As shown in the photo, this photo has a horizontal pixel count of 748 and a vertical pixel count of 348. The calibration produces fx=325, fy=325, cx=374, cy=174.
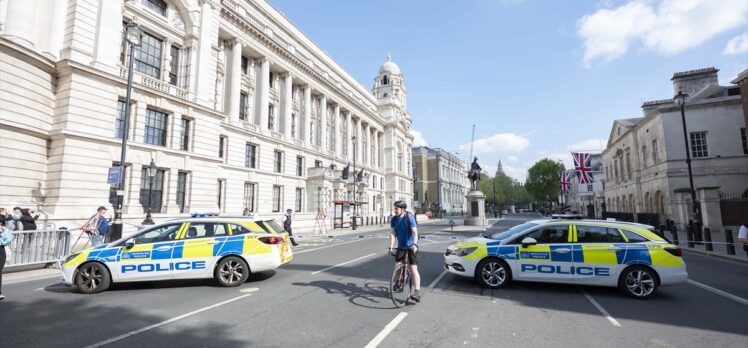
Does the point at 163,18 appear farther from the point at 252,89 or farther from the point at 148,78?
the point at 252,89

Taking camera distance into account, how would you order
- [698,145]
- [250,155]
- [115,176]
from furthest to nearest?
[250,155]
[698,145]
[115,176]

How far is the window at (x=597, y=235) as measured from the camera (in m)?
7.00

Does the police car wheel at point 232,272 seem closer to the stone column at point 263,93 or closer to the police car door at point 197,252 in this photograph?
the police car door at point 197,252

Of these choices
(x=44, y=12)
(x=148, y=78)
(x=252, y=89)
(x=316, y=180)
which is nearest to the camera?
(x=44, y=12)

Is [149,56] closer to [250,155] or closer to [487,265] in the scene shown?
[250,155]

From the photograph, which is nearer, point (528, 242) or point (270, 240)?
point (528, 242)

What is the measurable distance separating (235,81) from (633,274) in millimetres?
29874

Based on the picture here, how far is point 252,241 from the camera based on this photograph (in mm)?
7797

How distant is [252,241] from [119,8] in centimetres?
1853

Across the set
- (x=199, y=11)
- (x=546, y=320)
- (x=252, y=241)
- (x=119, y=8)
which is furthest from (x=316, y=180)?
(x=546, y=320)

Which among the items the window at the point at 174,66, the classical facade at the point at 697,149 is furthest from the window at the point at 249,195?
the classical facade at the point at 697,149

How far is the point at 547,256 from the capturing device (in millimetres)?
7113

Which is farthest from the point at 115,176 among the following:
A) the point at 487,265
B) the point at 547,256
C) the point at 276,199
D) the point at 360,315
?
the point at 276,199

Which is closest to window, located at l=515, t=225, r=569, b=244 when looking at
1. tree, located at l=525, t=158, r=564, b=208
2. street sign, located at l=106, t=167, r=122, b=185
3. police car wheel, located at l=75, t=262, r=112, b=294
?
police car wheel, located at l=75, t=262, r=112, b=294
